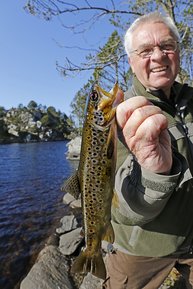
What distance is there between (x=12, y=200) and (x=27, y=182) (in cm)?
616

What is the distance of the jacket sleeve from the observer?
2.04 meters

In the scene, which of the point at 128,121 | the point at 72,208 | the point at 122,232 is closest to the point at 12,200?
the point at 72,208

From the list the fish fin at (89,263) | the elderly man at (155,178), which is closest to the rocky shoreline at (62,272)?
the elderly man at (155,178)

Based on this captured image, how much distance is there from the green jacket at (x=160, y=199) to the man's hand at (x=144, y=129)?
0.79 feet

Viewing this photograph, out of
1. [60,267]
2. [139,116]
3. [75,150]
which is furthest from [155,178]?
[75,150]

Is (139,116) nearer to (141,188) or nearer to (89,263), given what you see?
(141,188)

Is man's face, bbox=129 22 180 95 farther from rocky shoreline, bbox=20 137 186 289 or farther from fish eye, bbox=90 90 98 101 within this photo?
rocky shoreline, bbox=20 137 186 289

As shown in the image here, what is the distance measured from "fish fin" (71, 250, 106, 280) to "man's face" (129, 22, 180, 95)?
5.68ft

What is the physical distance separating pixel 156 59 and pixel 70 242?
7980 mm

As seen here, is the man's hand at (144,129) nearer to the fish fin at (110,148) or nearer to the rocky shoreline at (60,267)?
the fish fin at (110,148)

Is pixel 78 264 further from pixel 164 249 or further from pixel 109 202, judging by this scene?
pixel 164 249

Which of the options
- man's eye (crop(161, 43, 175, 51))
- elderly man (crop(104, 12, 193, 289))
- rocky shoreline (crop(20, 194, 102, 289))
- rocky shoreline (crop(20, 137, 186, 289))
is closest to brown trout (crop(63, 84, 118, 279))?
elderly man (crop(104, 12, 193, 289))

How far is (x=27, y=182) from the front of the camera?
75.7 ft

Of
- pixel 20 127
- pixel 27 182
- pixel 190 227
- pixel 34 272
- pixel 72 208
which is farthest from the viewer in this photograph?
pixel 20 127
